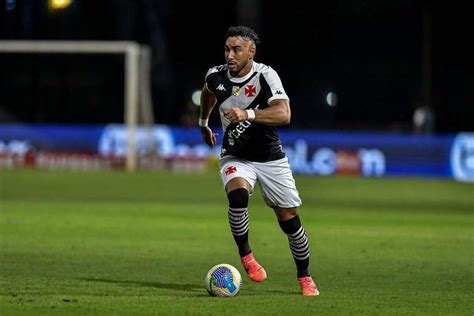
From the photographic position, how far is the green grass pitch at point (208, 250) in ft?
32.4

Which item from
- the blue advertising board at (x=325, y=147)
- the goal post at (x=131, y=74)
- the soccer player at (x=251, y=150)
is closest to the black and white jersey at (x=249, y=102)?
the soccer player at (x=251, y=150)

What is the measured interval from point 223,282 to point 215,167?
24.4 meters

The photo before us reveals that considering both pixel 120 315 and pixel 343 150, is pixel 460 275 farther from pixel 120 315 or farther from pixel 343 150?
pixel 343 150

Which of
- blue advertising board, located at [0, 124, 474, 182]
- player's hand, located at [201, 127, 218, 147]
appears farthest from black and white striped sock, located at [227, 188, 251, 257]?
blue advertising board, located at [0, 124, 474, 182]

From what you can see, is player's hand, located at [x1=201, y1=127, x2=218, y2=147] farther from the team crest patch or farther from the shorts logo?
the team crest patch

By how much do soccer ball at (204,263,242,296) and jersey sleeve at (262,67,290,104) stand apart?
1.51m

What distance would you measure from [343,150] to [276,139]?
2268cm

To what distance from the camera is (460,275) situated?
1245 cm

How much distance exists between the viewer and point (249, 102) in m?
10.7

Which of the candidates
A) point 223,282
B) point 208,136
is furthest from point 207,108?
point 223,282

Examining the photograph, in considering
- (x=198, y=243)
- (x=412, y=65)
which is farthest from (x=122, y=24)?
(x=198, y=243)

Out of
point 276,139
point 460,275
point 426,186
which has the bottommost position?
point 426,186

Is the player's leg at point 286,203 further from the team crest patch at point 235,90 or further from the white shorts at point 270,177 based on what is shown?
the team crest patch at point 235,90

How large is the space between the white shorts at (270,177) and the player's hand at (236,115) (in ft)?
3.16
